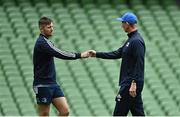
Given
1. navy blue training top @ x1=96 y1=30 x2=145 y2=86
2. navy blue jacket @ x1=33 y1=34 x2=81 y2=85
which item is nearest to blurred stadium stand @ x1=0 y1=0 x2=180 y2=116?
navy blue jacket @ x1=33 y1=34 x2=81 y2=85

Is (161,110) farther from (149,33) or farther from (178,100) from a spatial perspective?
(149,33)

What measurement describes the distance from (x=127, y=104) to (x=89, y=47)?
537 cm

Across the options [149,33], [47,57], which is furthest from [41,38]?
[149,33]

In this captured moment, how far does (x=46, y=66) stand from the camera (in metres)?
10.0

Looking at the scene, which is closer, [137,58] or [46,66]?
[137,58]

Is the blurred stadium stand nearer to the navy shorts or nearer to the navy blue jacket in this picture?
the navy shorts

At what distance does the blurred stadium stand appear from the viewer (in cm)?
1377

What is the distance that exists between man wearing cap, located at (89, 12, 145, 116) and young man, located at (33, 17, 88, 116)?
0.77 metres

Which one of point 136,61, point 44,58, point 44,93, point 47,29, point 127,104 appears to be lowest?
point 127,104

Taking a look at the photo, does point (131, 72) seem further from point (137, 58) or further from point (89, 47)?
point (89, 47)

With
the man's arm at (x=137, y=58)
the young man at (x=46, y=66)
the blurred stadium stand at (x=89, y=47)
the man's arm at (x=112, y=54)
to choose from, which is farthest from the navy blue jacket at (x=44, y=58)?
the blurred stadium stand at (x=89, y=47)

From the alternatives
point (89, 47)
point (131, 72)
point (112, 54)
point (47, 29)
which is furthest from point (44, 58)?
point (89, 47)

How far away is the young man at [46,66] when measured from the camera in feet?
32.8

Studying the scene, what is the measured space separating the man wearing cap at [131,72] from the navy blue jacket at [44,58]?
33.4 inches
